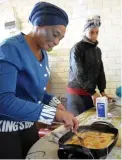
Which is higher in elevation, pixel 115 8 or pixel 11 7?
pixel 11 7

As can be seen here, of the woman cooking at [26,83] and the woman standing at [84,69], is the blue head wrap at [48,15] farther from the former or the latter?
the woman standing at [84,69]

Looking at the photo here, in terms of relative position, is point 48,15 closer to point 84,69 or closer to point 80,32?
point 84,69

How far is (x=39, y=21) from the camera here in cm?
96

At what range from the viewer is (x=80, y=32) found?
2830 mm

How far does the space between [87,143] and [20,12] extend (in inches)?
102

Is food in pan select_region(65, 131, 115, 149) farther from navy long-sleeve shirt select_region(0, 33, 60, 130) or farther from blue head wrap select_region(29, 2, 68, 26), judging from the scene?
blue head wrap select_region(29, 2, 68, 26)

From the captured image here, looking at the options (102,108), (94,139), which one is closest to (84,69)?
(102,108)

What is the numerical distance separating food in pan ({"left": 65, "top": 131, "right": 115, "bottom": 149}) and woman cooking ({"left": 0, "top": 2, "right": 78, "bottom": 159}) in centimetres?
7

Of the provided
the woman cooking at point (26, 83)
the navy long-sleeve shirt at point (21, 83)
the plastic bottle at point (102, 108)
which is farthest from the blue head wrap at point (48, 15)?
the plastic bottle at point (102, 108)

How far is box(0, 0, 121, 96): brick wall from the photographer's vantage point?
2646 millimetres

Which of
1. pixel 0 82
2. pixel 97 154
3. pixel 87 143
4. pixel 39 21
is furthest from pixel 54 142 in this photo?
pixel 39 21

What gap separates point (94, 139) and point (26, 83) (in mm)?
388

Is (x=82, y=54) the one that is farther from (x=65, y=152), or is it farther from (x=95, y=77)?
(x=65, y=152)

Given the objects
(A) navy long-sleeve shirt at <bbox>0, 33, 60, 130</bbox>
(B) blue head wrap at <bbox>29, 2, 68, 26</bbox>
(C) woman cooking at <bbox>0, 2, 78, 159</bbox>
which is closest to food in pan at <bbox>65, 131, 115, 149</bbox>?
(C) woman cooking at <bbox>0, 2, 78, 159</bbox>
